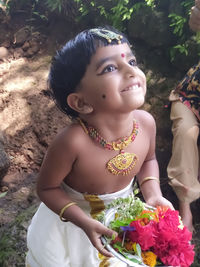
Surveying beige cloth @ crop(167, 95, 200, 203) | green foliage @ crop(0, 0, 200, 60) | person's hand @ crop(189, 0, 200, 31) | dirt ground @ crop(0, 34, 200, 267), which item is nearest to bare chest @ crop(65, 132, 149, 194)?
dirt ground @ crop(0, 34, 200, 267)

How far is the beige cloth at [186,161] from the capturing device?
9.51ft

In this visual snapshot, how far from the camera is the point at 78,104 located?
4.99ft

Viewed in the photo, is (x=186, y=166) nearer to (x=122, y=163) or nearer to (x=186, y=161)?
(x=186, y=161)

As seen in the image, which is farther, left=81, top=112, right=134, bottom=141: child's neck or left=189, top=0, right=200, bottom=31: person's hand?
left=189, top=0, right=200, bottom=31: person's hand

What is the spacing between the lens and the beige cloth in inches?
114

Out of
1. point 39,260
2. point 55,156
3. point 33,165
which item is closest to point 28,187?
point 33,165

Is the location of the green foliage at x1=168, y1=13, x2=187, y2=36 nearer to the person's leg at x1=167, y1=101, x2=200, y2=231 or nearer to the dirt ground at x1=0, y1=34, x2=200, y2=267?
the person's leg at x1=167, y1=101, x2=200, y2=231

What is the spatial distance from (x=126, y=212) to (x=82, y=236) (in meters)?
0.46

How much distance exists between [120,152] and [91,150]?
0.54 feet

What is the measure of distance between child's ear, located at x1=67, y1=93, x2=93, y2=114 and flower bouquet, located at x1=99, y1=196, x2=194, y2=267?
0.55m

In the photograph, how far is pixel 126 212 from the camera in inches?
58.8

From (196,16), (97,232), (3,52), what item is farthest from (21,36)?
(97,232)

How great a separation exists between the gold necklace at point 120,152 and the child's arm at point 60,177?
90mm

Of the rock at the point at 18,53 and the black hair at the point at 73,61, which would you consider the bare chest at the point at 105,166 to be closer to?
the black hair at the point at 73,61
